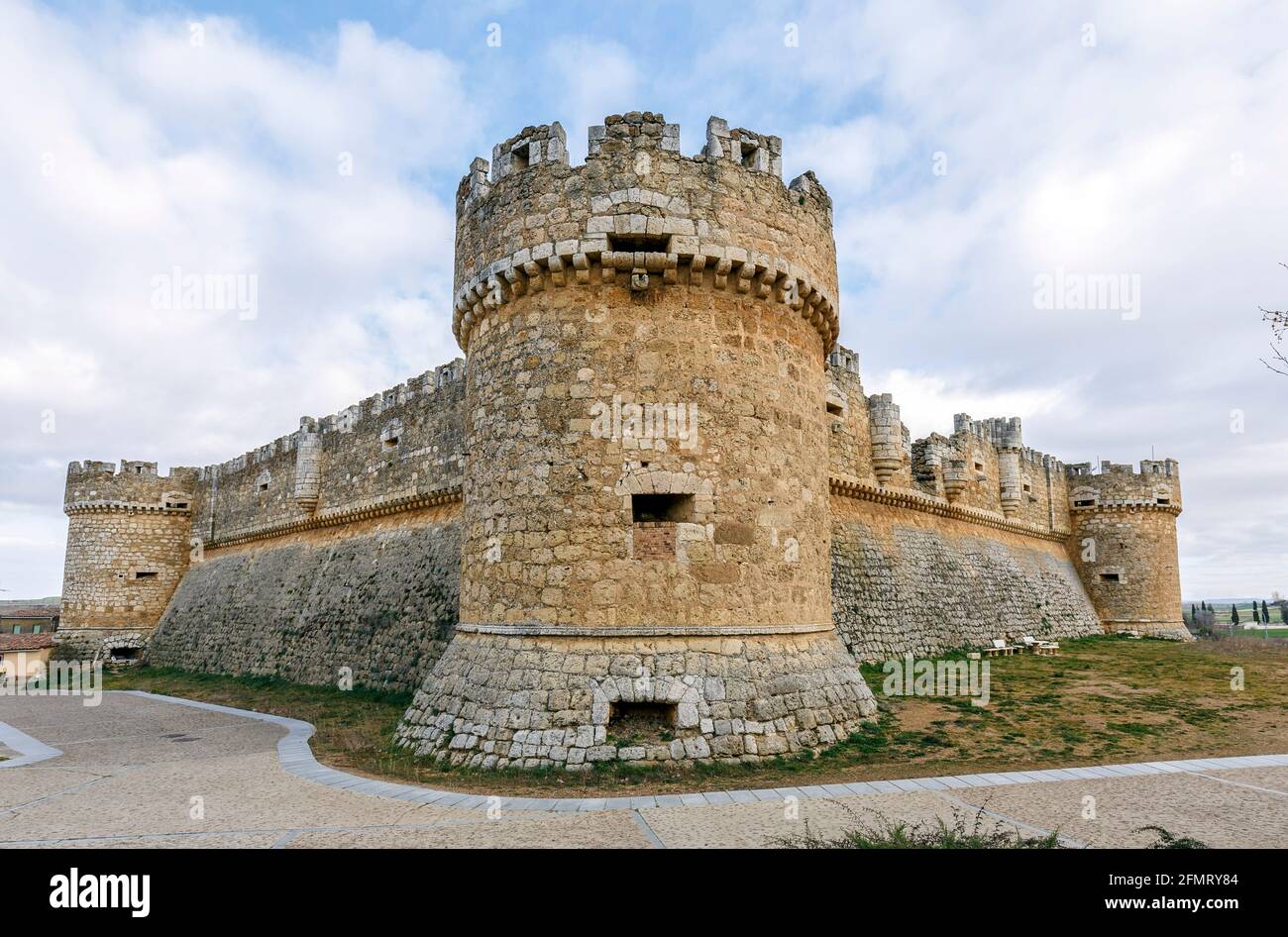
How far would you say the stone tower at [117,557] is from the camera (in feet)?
90.3

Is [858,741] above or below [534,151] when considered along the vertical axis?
below

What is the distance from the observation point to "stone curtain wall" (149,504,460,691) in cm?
1622

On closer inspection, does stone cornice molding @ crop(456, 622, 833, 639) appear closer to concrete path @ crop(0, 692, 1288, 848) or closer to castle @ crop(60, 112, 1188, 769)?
castle @ crop(60, 112, 1188, 769)

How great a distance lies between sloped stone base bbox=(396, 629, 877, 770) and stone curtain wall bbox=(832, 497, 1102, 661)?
7.39 meters

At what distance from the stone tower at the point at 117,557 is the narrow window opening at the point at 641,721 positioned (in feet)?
89.6

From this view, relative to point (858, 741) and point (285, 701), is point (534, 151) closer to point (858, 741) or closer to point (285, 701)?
point (858, 741)

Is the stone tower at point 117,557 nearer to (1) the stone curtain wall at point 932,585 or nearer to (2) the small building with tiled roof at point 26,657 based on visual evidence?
(2) the small building with tiled roof at point 26,657

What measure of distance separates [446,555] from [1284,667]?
63.9 feet

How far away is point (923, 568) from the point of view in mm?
19938

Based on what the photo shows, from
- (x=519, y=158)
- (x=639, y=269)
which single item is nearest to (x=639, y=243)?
(x=639, y=269)

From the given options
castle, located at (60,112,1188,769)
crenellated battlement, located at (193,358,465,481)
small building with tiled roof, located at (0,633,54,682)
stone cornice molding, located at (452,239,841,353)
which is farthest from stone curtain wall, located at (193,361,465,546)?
stone cornice molding, located at (452,239,841,353)

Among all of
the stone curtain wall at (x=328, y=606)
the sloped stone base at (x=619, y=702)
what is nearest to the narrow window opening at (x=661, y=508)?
the sloped stone base at (x=619, y=702)

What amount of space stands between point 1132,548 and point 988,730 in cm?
2327
